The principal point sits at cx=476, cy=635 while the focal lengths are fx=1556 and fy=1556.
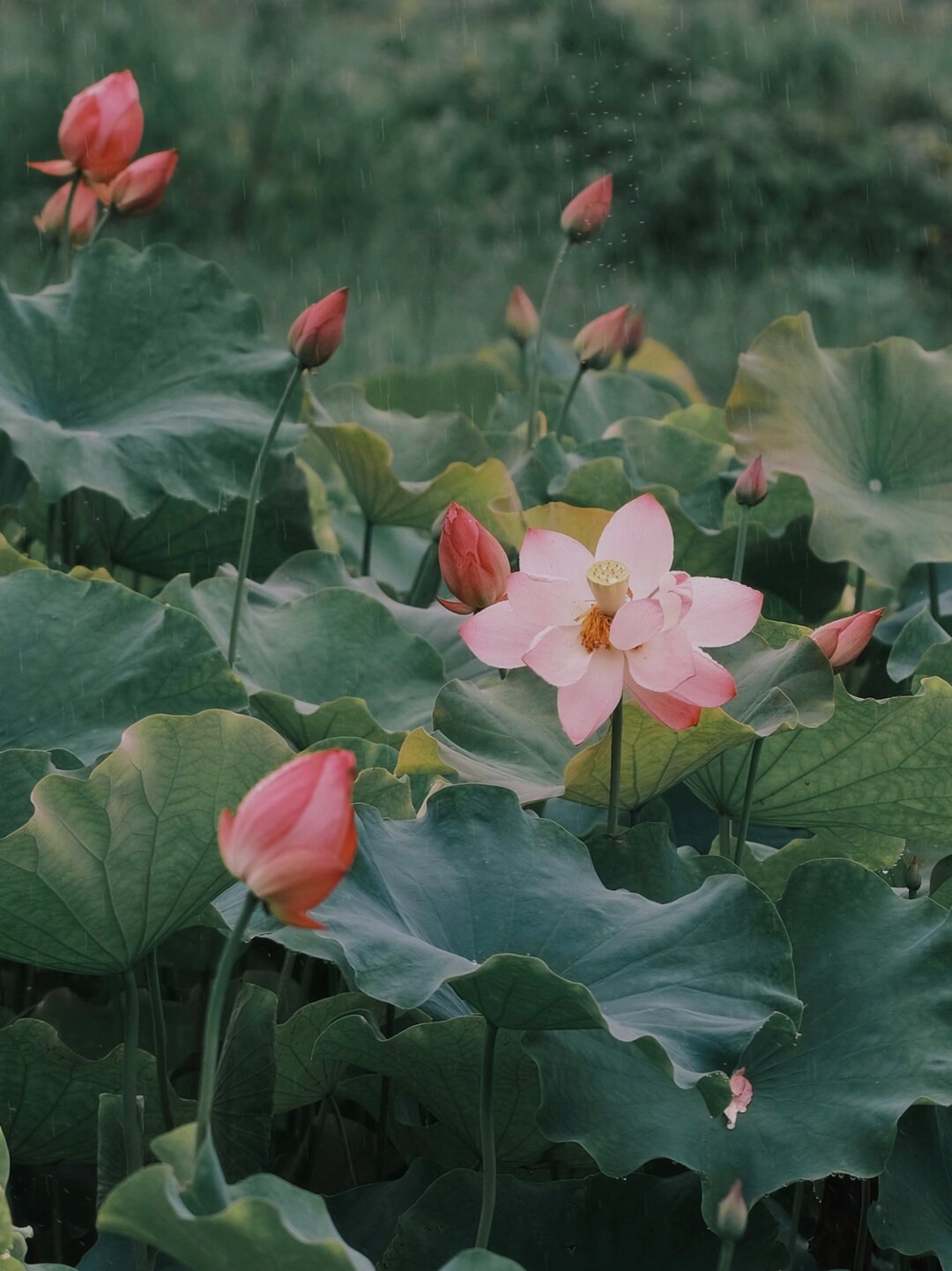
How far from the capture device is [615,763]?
870 millimetres

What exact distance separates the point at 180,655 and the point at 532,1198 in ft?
1.36

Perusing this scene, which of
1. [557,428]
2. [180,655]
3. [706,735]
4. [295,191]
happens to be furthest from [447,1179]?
[295,191]

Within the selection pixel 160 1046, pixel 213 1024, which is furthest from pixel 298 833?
pixel 160 1046

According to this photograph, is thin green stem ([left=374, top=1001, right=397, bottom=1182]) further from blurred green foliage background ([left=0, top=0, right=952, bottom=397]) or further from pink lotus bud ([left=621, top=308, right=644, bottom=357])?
blurred green foliage background ([left=0, top=0, right=952, bottom=397])

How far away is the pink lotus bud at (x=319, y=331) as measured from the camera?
1.17 meters

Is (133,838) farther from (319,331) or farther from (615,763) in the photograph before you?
(319,331)

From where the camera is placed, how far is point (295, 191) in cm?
597

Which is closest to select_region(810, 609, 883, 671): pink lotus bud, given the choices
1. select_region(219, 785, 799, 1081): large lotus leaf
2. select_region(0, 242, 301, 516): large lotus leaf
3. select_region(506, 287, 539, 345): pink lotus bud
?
select_region(219, 785, 799, 1081): large lotus leaf

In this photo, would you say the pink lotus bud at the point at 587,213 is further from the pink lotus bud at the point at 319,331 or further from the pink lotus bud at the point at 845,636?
the pink lotus bud at the point at 845,636

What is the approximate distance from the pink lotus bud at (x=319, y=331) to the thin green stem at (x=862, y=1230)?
68cm

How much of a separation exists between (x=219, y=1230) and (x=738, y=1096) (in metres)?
0.30

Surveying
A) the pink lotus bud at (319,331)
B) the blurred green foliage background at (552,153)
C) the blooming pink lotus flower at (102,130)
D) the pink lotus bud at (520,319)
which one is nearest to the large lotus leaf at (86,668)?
the pink lotus bud at (319,331)

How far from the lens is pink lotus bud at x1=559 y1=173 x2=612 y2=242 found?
154cm

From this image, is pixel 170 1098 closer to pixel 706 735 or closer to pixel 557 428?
pixel 706 735
